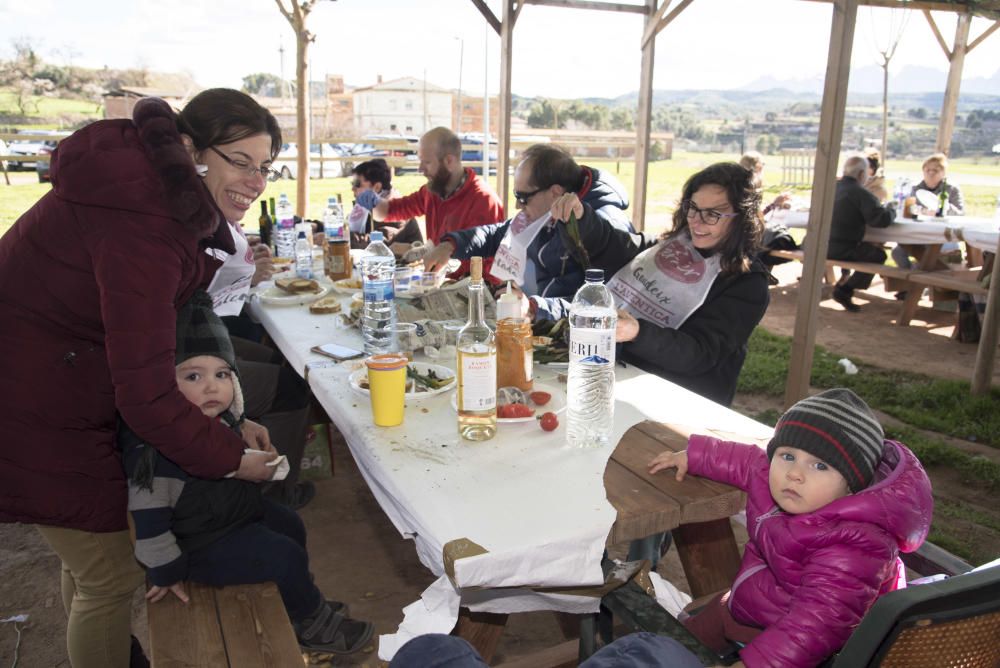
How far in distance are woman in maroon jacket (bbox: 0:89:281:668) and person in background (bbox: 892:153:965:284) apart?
→ 7433 millimetres

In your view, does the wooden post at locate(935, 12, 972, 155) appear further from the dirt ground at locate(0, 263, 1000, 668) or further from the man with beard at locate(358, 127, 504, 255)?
the man with beard at locate(358, 127, 504, 255)

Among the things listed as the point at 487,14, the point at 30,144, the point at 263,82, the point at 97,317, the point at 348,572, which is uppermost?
the point at 263,82

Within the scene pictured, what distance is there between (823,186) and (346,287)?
2.55 m

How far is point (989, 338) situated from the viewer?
4441 millimetres

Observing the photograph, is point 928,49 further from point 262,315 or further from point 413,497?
point 413,497

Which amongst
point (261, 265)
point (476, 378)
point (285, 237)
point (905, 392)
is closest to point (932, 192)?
point (905, 392)

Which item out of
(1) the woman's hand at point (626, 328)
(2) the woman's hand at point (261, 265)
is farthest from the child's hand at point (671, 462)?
(2) the woman's hand at point (261, 265)

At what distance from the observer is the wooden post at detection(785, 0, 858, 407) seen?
341cm

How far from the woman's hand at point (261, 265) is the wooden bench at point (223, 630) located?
1.94 metres

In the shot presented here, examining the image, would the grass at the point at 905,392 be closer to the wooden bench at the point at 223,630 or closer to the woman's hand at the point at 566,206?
the woman's hand at the point at 566,206

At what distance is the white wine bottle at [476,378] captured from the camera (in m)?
1.51

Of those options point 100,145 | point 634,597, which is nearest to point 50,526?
point 100,145

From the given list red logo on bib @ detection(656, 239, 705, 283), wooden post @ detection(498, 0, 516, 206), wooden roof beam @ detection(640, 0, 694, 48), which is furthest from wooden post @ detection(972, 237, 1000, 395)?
wooden post @ detection(498, 0, 516, 206)

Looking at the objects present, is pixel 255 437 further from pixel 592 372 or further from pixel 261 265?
pixel 261 265
